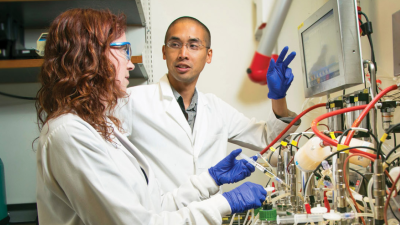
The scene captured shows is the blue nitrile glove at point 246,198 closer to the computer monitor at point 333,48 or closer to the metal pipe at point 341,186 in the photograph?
the metal pipe at point 341,186

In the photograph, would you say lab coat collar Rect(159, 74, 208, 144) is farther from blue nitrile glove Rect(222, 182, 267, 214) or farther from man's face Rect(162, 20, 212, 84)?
blue nitrile glove Rect(222, 182, 267, 214)

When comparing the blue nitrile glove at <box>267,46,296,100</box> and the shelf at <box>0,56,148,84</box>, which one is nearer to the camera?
the blue nitrile glove at <box>267,46,296,100</box>

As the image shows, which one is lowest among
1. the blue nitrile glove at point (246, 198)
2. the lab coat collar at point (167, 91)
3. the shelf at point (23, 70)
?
the blue nitrile glove at point (246, 198)

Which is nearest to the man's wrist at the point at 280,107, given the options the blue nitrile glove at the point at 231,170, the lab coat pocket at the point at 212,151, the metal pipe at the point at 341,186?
the lab coat pocket at the point at 212,151

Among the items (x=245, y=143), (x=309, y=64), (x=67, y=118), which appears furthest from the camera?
→ (x=245, y=143)

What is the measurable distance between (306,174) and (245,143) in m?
0.75

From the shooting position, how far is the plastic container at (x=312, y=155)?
0.81 m

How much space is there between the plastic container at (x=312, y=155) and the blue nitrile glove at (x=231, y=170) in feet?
0.87

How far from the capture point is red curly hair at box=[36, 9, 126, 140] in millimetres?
774

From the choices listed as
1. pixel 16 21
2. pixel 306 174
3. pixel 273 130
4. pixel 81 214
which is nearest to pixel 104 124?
pixel 81 214

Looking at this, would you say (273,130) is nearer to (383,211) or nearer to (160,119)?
(160,119)

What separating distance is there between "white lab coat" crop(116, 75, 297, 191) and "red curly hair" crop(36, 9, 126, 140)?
0.54 meters

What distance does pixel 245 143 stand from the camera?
66.0 inches

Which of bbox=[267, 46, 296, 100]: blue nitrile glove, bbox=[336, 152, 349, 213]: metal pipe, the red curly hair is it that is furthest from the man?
bbox=[336, 152, 349, 213]: metal pipe
